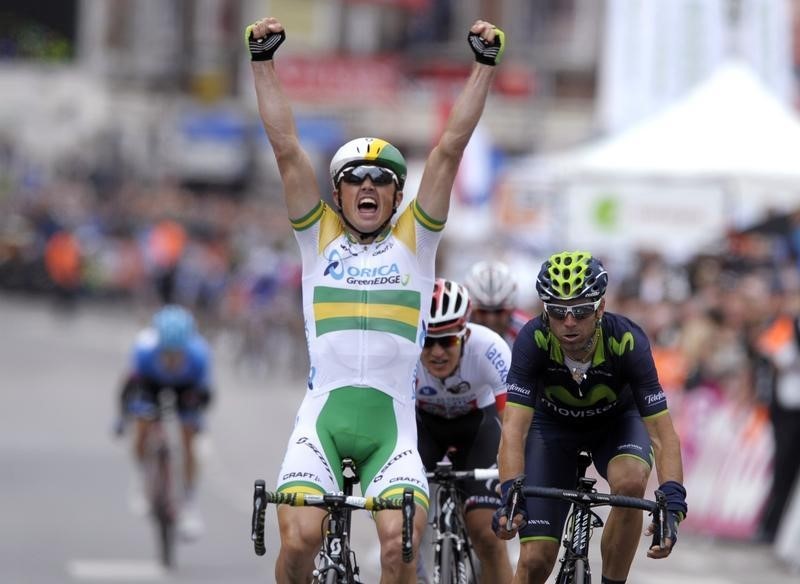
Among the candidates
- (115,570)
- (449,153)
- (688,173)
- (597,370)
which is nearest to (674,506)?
(597,370)

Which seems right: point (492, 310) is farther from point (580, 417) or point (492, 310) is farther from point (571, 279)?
point (571, 279)

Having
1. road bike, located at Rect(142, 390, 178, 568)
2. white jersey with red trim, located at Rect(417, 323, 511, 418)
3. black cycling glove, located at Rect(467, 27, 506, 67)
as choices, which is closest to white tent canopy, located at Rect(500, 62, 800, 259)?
road bike, located at Rect(142, 390, 178, 568)

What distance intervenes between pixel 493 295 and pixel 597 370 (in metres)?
2.21

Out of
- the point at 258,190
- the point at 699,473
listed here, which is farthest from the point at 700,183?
the point at 258,190

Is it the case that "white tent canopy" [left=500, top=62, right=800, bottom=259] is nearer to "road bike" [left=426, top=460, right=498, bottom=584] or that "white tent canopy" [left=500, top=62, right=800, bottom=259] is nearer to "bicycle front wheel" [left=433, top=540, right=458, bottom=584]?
"road bike" [left=426, top=460, right=498, bottom=584]

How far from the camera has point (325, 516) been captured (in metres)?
7.85

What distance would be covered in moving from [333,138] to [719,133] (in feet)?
82.6

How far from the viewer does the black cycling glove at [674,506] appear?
24.6 ft

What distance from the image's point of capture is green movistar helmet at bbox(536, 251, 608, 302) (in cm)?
782

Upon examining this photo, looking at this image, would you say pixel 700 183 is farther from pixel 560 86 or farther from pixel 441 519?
pixel 560 86

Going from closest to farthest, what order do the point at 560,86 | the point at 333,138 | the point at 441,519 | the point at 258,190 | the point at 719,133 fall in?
the point at 441,519, the point at 719,133, the point at 333,138, the point at 258,190, the point at 560,86

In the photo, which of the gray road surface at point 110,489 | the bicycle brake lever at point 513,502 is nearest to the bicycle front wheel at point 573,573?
the bicycle brake lever at point 513,502

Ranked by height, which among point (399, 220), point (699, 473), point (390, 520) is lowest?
point (699, 473)

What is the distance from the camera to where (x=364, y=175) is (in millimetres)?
8109
